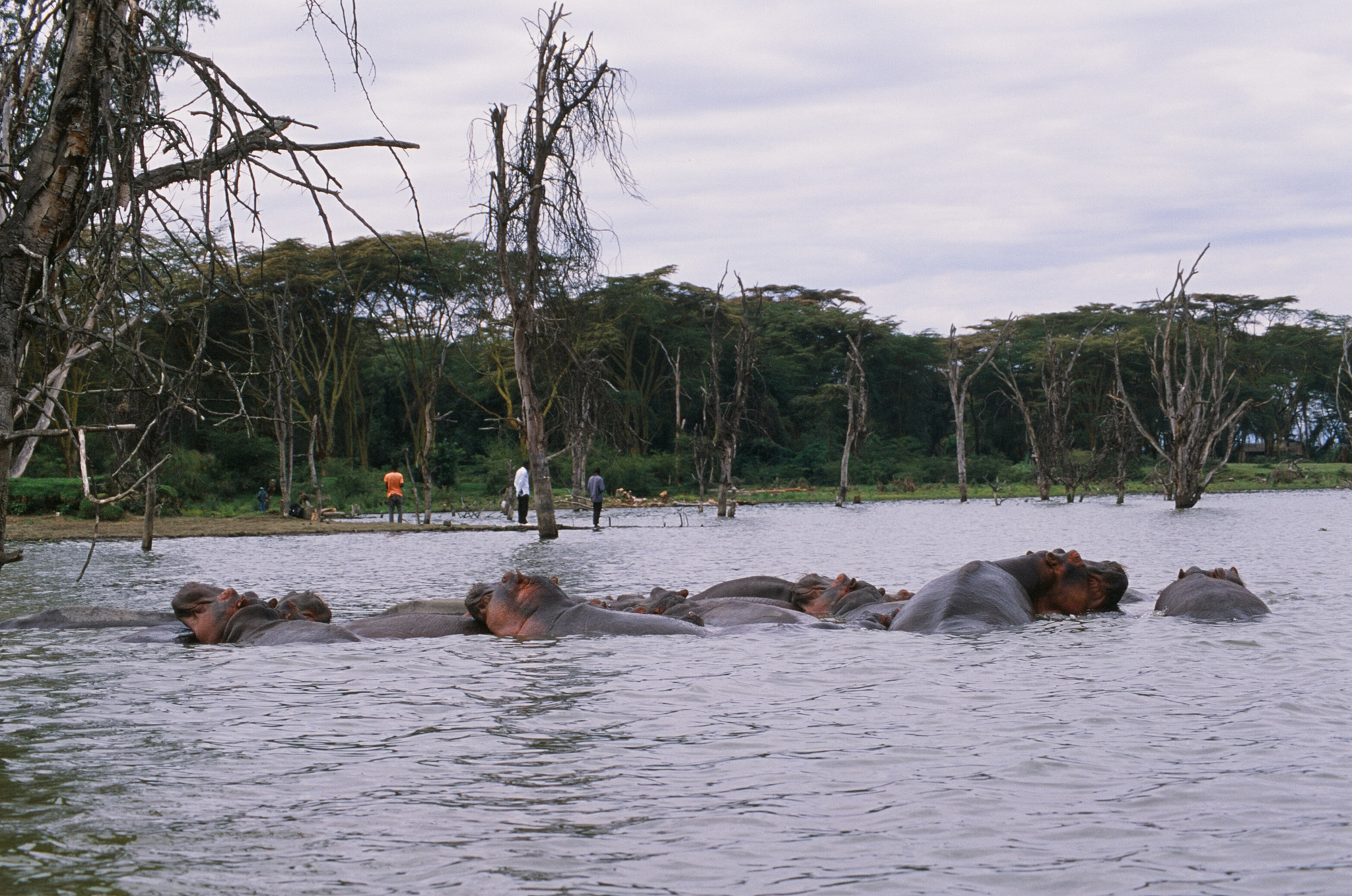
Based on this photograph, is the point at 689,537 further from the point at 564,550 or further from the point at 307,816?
the point at 307,816

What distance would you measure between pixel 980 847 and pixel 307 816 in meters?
2.32

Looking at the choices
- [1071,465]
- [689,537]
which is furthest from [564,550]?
[1071,465]

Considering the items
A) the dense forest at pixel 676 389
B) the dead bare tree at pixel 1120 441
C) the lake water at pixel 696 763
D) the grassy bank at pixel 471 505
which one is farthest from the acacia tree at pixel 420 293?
the lake water at pixel 696 763

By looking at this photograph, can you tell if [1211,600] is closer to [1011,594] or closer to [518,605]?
[1011,594]

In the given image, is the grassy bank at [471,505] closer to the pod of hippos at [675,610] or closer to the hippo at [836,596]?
the pod of hippos at [675,610]

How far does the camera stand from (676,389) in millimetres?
50344

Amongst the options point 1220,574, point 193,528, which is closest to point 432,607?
point 1220,574

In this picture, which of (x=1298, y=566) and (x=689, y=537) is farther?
(x=689, y=537)

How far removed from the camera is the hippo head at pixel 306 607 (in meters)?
9.34

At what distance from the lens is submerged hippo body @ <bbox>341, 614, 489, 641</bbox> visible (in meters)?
9.11

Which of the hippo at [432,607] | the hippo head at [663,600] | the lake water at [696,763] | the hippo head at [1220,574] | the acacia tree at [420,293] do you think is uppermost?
the acacia tree at [420,293]

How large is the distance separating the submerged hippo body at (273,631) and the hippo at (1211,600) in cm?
665

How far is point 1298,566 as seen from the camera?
15.3 metres

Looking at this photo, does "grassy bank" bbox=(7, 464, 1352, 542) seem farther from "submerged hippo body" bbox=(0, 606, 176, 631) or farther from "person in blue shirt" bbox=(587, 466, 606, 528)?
"submerged hippo body" bbox=(0, 606, 176, 631)
